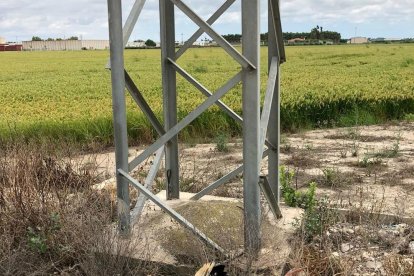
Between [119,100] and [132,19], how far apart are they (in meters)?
0.61

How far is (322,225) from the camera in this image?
14.6 feet

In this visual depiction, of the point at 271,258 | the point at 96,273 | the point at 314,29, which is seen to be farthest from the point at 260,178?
the point at 314,29

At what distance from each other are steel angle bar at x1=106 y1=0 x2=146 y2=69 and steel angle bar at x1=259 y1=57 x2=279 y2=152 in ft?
3.77

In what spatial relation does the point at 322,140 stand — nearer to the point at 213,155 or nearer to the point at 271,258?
the point at 213,155

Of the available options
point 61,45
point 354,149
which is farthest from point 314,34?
point 354,149

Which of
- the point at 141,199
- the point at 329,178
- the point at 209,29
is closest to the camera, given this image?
the point at 209,29

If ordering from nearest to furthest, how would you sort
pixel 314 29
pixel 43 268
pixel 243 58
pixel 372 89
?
pixel 243 58 → pixel 43 268 → pixel 372 89 → pixel 314 29

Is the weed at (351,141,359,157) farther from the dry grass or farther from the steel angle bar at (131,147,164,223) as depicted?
the dry grass

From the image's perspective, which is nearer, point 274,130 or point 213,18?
point 213,18

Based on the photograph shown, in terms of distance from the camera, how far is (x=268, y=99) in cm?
428

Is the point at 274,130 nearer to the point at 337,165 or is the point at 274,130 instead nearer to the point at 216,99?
the point at 216,99

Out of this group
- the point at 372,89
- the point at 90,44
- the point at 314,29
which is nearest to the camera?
the point at 372,89

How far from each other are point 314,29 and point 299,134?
8979 centimetres

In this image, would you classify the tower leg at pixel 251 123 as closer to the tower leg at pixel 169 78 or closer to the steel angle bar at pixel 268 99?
the steel angle bar at pixel 268 99
